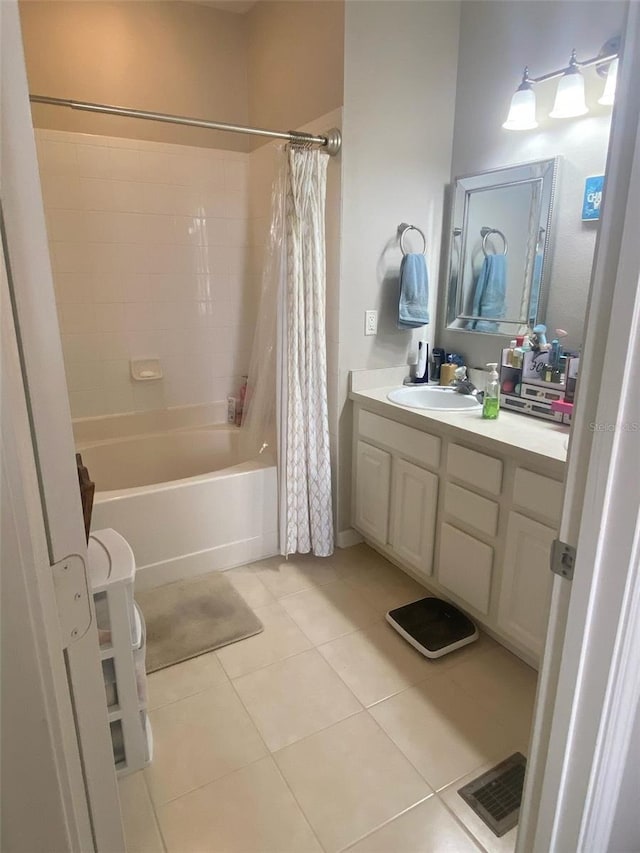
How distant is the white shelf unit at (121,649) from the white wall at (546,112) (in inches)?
73.3

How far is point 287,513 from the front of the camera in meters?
2.49

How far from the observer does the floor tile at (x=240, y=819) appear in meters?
1.33

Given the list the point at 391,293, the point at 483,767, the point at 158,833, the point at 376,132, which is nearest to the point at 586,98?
the point at 376,132

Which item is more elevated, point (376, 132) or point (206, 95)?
point (206, 95)

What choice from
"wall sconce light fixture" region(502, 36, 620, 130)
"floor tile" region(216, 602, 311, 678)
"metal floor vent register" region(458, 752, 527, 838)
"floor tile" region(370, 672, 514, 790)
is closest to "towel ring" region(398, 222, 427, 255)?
"wall sconce light fixture" region(502, 36, 620, 130)

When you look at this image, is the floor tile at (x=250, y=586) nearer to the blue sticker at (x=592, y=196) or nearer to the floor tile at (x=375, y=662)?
the floor tile at (x=375, y=662)

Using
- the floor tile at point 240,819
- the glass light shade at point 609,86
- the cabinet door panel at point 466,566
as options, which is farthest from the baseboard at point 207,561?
the glass light shade at point 609,86

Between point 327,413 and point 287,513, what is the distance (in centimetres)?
52

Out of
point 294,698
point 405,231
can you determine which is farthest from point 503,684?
point 405,231

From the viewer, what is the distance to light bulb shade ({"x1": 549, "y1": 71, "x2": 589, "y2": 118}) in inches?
73.2

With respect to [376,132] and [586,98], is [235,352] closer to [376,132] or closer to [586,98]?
[376,132]

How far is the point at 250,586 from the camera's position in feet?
7.88

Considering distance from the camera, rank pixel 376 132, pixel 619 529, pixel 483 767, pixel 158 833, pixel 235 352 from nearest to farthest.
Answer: pixel 619 529, pixel 158 833, pixel 483 767, pixel 376 132, pixel 235 352

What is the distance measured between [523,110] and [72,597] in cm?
231
